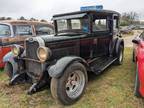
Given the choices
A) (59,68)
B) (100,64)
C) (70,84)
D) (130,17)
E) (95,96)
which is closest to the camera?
(59,68)

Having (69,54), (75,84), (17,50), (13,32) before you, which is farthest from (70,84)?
(13,32)

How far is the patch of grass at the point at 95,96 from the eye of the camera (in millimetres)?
4109

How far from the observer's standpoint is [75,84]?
443cm

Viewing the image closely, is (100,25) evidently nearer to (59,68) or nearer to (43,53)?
(43,53)

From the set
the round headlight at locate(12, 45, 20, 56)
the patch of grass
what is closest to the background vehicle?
A: the patch of grass

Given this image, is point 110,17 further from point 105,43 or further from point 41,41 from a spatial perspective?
point 41,41

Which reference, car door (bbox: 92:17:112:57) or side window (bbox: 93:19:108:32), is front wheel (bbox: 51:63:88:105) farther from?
side window (bbox: 93:19:108:32)

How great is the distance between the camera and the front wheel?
3891 mm

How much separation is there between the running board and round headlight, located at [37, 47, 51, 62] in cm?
142

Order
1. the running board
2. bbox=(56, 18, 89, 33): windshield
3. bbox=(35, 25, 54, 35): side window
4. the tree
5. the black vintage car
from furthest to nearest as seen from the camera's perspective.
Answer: the tree
bbox=(35, 25, 54, 35): side window
bbox=(56, 18, 89, 33): windshield
the running board
the black vintage car

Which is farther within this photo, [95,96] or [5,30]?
[5,30]

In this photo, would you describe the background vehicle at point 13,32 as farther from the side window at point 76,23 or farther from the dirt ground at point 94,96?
the side window at point 76,23

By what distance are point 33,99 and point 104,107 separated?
5.29 ft

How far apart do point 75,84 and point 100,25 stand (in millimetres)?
2265
